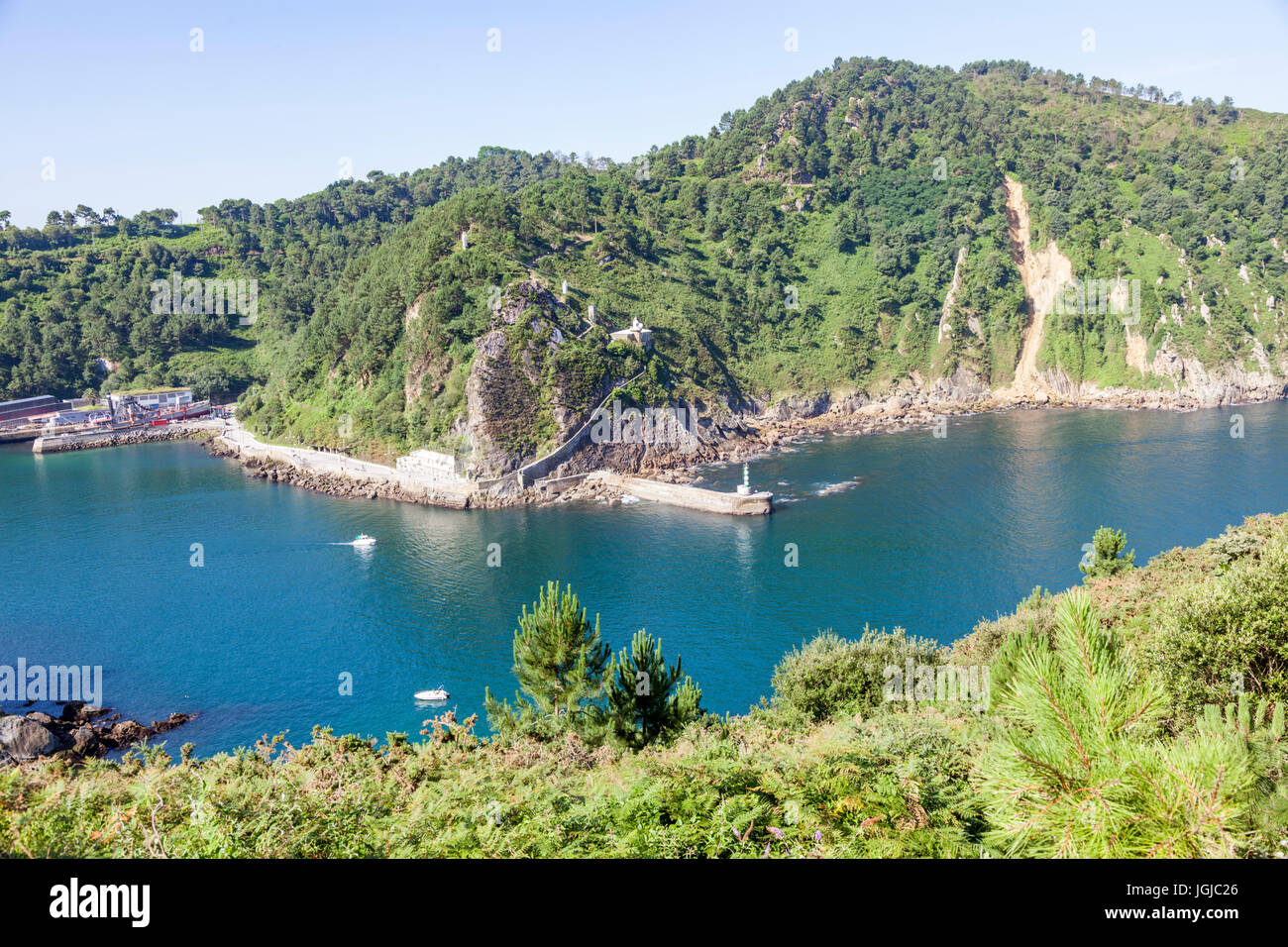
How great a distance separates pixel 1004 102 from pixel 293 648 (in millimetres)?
155117

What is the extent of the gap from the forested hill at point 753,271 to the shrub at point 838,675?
47.5 meters

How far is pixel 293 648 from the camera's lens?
38.4 meters

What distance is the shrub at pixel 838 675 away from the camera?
21.1m

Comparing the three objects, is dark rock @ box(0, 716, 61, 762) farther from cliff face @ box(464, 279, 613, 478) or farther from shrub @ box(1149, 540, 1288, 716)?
cliff face @ box(464, 279, 613, 478)

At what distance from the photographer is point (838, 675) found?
21.5 m

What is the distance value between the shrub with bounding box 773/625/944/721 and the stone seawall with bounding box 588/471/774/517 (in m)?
33.4

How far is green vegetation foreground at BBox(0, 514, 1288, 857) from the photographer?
12.5 feet

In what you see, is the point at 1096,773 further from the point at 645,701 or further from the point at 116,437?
the point at 116,437


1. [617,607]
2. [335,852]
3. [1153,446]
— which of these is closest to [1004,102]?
[1153,446]
